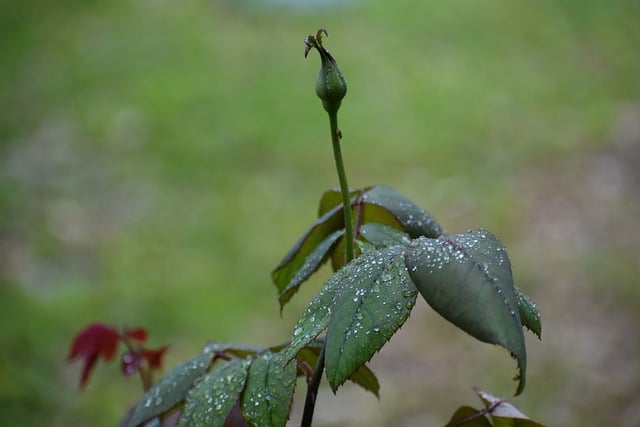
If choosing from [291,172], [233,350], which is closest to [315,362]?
[233,350]

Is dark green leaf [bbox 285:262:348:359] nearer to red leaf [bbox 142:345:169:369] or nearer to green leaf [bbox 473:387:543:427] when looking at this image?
green leaf [bbox 473:387:543:427]

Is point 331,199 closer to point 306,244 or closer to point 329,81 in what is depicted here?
point 306,244

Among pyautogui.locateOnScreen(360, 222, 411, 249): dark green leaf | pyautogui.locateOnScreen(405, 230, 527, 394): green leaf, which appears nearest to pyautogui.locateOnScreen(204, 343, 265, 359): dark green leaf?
pyautogui.locateOnScreen(360, 222, 411, 249): dark green leaf

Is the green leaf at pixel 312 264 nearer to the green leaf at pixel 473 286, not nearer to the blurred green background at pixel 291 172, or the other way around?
the green leaf at pixel 473 286

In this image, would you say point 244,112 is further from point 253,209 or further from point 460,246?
point 460,246

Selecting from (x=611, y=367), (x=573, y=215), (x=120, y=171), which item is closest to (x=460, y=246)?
(x=611, y=367)

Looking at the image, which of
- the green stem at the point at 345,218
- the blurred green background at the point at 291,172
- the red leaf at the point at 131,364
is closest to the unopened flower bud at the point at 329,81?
the green stem at the point at 345,218
